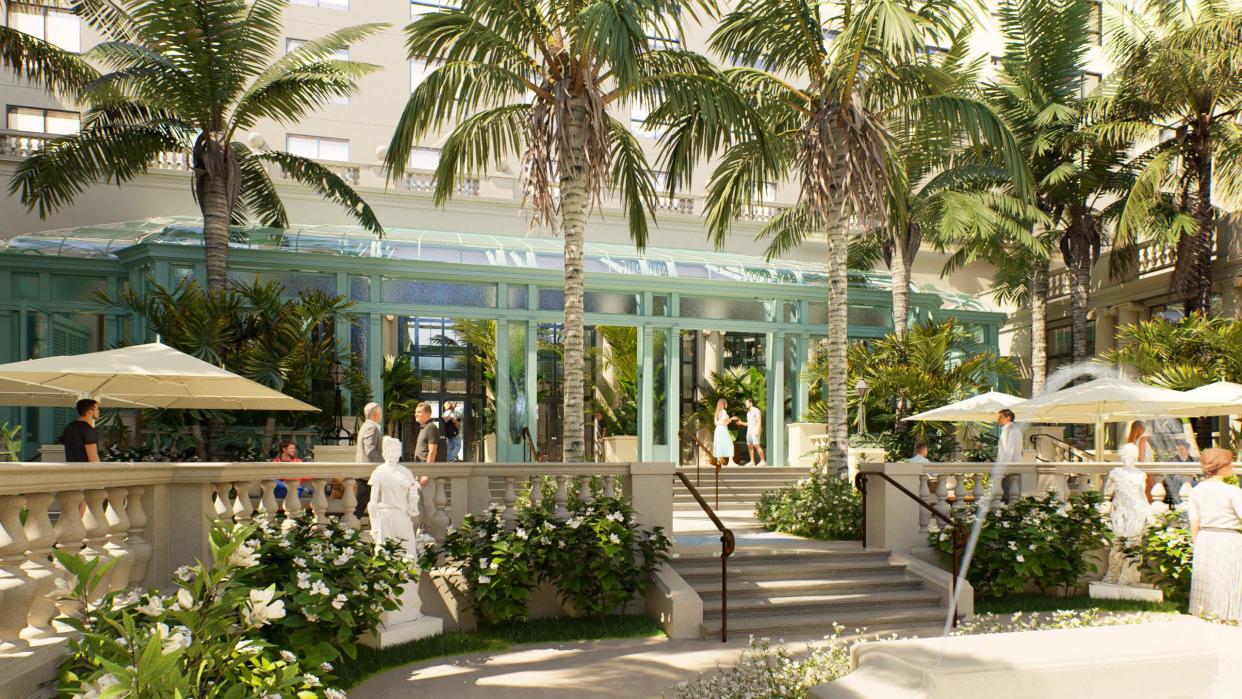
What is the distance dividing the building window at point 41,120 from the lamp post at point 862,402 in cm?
1921

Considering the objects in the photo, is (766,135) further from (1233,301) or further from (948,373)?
(1233,301)

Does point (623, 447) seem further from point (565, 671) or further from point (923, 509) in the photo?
point (565, 671)

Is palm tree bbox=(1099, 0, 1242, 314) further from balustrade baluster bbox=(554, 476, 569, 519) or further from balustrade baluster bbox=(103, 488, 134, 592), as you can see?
balustrade baluster bbox=(103, 488, 134, 592)

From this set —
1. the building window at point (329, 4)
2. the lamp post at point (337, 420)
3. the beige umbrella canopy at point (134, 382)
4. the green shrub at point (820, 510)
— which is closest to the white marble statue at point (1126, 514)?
the green shrub at point (820, 510)

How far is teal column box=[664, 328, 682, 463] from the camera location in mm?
21062

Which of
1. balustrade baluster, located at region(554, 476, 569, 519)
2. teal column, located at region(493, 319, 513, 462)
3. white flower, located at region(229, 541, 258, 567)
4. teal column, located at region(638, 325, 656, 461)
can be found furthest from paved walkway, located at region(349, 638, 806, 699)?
teal column, located at region(638, 325, 656, 461)

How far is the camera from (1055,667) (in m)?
3.87

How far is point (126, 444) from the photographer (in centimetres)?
1564

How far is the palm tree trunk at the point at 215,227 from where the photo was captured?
16.3 metres

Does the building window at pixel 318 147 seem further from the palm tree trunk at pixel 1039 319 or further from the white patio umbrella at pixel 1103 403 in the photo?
the white patio umbrella at pixel 1103 403

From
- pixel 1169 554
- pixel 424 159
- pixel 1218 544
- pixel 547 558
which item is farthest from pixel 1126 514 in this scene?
pixel 424 159

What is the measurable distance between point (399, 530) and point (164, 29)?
423 inches

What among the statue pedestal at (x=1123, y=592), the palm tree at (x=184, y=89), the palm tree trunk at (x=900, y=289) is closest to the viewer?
the statue pedestal at (x=1123, y=592)

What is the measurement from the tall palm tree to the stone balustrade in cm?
516
